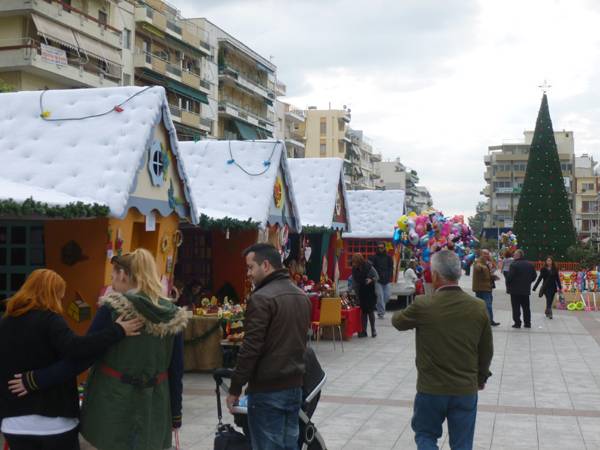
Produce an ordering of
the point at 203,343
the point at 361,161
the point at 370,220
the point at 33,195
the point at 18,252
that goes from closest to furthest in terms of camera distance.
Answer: the point at 33,195, the point at 18,252, the point at 203,343, the point at 370,220, the point at 361,161

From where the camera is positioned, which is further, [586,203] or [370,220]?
[586,203]

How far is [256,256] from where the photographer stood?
4613 mm

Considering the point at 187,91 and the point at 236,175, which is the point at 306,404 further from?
the point at 187,91

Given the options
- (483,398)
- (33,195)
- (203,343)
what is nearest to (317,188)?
(203,343)

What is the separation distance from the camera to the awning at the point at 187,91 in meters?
47.6

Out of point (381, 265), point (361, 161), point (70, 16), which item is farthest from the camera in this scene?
point (361, 161)

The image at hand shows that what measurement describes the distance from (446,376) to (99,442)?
6.79 feet

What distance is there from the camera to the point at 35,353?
4.15m

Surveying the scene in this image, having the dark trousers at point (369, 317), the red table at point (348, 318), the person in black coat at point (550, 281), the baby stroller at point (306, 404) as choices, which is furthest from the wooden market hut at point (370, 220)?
the baby stroller at point (306, 404)

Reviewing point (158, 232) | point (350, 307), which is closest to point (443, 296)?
point (158, 232)

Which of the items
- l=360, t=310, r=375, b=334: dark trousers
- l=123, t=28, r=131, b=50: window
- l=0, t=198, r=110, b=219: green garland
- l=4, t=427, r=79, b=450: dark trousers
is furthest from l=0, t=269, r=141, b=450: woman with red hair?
l=123, t=28, r=131, b=50: window

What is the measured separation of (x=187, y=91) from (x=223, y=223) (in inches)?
1539

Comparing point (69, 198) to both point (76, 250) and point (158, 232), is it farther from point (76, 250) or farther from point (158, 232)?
point (158, 232)

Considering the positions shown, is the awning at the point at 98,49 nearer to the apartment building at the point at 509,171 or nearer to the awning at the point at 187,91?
the awning at the point at 187,91
